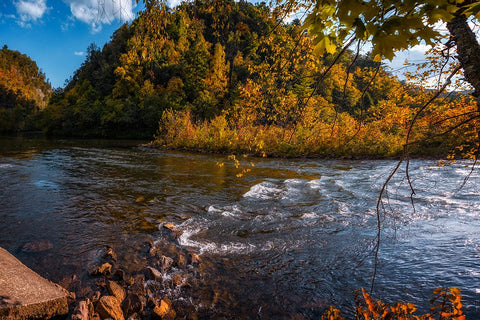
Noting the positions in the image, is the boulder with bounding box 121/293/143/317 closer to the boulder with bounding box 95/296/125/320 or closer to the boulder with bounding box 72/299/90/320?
the boulder with bounding box 95/296/125/320

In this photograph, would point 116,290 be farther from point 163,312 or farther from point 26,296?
point 26,296

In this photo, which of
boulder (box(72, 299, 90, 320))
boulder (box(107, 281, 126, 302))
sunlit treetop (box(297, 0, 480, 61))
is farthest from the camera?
boulder (box(107, 281, 126, 302))

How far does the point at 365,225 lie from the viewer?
5074 millimetres

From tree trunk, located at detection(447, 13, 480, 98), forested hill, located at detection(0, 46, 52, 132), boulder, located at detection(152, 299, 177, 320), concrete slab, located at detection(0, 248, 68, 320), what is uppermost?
forested hill, located at detection(0, 46, 52, 132)

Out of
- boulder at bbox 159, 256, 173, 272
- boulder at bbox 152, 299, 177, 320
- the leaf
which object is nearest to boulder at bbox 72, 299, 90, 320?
boulder at bbox 152, 299, 177, 320

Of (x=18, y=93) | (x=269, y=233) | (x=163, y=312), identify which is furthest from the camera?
(x=18, y=93)

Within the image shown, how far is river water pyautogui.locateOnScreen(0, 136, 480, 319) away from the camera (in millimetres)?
3100

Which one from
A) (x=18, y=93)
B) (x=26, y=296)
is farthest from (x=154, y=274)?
(x=18, y=93)

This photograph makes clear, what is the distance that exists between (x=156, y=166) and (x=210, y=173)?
3256 mm

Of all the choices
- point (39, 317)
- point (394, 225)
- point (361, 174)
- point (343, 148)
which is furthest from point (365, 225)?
point (343, 148)

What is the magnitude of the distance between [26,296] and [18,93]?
2937 inches

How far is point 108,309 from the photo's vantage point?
2455 mm

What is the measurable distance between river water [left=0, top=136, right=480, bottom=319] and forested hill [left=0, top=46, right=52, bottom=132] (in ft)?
163

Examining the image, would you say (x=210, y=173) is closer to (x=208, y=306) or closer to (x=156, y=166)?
(x=156, y=166)
